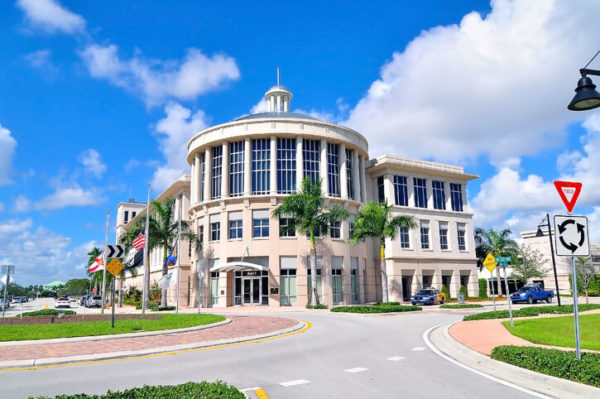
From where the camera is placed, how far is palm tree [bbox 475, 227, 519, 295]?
5216cm

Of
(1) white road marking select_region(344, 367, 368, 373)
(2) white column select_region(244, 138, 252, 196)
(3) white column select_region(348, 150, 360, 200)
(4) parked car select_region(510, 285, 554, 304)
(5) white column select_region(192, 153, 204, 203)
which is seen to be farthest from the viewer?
(3) white column select_region(348, 150, 360, 200)

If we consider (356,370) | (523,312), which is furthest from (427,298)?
(356,370)

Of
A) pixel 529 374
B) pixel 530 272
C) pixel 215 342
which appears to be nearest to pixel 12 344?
pixel 215 342

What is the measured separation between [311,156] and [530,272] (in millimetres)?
36343

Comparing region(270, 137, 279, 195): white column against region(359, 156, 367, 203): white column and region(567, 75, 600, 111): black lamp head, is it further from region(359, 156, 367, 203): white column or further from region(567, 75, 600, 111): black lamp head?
region(567, 75, 600, 111): black lamp head

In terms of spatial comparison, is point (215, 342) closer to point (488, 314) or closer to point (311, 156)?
point (488, 314)

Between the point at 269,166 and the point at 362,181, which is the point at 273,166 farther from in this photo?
the point at 362,181

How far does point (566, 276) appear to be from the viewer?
195 ft

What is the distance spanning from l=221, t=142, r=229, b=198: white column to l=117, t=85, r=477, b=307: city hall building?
96mm

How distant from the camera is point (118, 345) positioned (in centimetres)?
1360

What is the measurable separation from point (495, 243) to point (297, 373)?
48.6 metres

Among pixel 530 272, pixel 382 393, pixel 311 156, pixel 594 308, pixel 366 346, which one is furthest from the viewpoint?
pixel 530 272

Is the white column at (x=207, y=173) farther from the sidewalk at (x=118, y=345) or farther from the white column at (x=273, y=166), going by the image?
the sidewalk at (x=118, y=345)

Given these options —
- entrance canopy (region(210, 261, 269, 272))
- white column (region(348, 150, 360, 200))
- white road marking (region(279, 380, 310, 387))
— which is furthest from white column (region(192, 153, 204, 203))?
white road marking (region(279, 380, 310, 387))
